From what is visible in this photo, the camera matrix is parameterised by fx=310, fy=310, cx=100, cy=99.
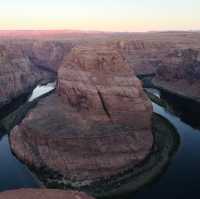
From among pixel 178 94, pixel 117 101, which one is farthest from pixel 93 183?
pixel 178 94

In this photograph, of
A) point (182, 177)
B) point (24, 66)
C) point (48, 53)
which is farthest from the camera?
point (48, 53)

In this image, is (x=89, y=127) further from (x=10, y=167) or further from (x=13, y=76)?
(x=13, y=76)

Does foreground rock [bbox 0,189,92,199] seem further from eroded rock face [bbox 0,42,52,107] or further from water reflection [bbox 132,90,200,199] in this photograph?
eroded rock face [bbox 0,42,52,107]

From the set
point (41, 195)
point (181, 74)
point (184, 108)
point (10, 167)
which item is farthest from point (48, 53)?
point (41, 195)

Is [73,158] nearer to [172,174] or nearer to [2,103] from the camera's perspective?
[172,174]

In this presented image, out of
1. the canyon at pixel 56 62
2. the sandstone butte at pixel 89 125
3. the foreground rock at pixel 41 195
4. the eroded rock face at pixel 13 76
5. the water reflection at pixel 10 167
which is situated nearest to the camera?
the foreground rock at pixel 41 195

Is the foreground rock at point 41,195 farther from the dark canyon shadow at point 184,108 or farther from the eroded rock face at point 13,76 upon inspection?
the eroded rock face at point 13,76

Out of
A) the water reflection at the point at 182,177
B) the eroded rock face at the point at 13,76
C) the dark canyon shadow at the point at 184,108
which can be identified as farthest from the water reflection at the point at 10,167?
the dark canyon shadow at the point at 184,108
